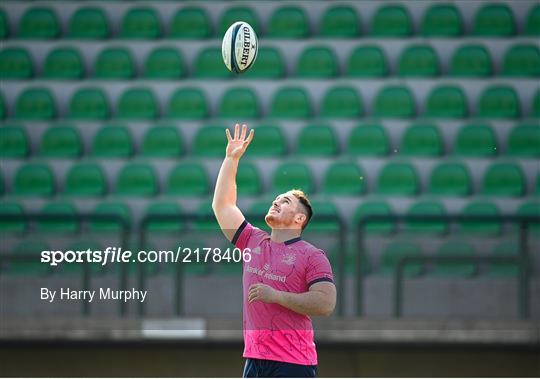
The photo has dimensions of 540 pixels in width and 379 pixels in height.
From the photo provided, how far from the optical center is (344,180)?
31.6ft

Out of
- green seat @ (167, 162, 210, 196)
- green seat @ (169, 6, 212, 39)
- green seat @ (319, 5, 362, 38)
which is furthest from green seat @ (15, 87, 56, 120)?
green seat @ (319, 5, 362, 38)

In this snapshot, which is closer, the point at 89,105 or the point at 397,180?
the point at 397,180

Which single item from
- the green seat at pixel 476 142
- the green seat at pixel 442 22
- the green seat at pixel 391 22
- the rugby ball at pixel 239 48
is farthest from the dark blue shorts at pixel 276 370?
the green seat at pixel 442 22

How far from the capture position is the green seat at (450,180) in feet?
31.6

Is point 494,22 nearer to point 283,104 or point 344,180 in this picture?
point 283,104

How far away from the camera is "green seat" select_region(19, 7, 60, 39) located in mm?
11117

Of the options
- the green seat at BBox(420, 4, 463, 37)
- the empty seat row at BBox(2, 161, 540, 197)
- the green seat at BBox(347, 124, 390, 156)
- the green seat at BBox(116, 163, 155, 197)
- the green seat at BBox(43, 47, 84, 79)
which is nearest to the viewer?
the empty seat row at BBox(2, 161, 540, 197)

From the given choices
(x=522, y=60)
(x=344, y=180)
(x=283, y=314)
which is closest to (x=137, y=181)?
(x=344, y=180)

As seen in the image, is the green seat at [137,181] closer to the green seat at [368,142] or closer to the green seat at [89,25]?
the green seat at [368,142]

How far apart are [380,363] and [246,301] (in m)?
3.21

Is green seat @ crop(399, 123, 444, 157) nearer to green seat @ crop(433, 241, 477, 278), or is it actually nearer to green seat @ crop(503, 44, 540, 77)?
green seat @ crop(503, 44, 540, 77)

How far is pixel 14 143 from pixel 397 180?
3393 millimetres

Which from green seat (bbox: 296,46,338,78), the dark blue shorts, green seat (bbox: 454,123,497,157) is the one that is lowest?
the dark blue shorts

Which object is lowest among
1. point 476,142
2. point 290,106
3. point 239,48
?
point 476,142
